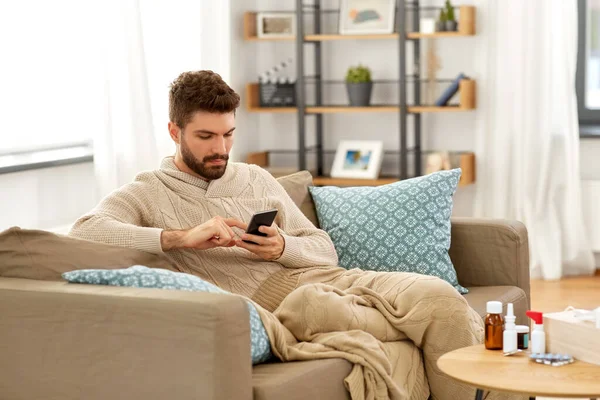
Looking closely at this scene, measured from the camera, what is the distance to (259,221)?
9.59ft

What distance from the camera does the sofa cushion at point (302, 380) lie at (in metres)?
2.32

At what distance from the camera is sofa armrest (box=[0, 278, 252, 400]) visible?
222 cm

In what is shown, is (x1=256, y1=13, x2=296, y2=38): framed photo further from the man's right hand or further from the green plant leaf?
the man's right hand

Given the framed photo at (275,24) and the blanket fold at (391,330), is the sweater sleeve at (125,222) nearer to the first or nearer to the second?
the blanket fold at (391,330)

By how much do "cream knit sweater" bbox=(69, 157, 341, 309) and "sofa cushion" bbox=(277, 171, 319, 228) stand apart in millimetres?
290

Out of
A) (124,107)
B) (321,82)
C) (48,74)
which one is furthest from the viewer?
(321,82)

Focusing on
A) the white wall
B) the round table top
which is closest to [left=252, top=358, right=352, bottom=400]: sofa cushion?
the round table top

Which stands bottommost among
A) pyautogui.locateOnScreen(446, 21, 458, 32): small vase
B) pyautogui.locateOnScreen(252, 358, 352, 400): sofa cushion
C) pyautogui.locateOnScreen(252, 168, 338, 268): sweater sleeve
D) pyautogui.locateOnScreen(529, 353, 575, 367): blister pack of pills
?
pyautogui.locateOnScreen(252, 358, 352, 400): sofa cushion

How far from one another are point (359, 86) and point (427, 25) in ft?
1.62

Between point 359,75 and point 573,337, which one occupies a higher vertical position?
point 359,75

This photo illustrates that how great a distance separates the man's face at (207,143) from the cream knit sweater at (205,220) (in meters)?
0.05

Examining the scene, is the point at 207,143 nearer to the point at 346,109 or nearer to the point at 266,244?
the point at 266,244

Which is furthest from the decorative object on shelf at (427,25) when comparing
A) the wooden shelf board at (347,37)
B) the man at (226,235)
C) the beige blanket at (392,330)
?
the beige blanket at (392,330)

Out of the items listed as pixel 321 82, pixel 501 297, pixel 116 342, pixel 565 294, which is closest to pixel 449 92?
pixel 321 82
